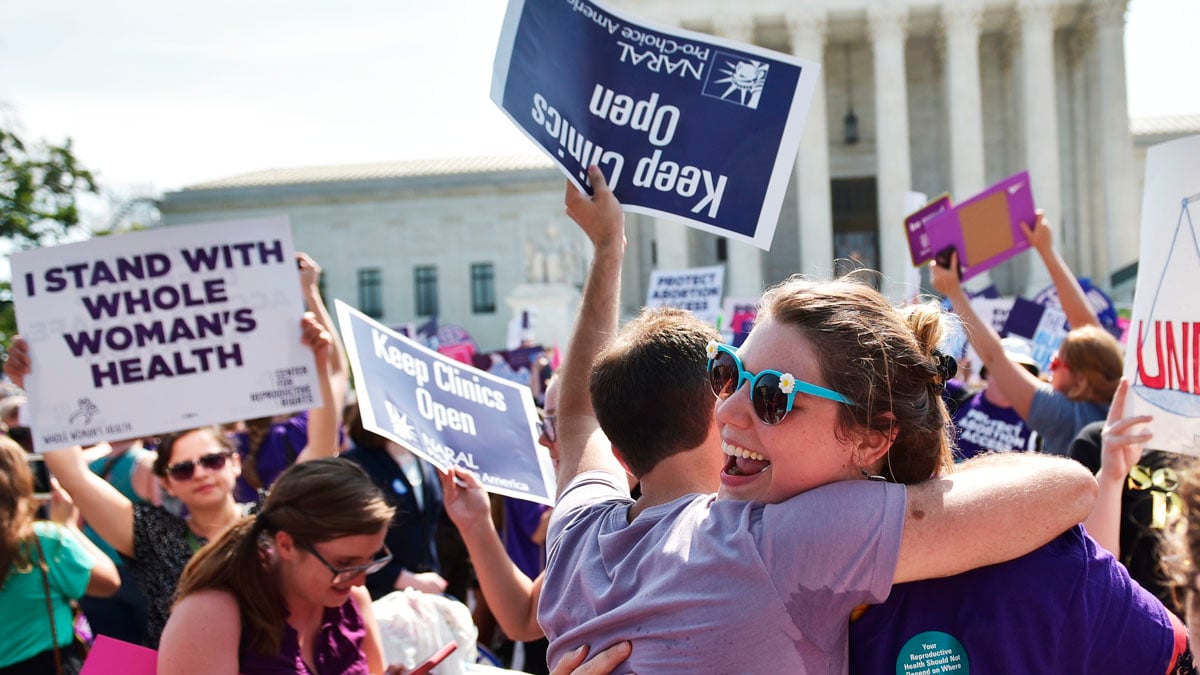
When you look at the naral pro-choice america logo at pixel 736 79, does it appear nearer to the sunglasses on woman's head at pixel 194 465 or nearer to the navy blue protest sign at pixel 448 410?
the navy blue protest sign at pixel 448 410

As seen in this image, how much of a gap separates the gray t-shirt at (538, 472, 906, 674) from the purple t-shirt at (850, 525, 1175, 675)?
91mm

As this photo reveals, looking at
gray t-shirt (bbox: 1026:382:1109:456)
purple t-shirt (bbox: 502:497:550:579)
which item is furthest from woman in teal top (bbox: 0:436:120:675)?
gray t-shirt (bbox: 1026:382:1109:456)

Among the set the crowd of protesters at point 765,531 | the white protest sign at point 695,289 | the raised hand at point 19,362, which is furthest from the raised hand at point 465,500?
the white protest sign at point 695,289

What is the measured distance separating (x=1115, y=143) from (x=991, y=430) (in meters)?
36.9

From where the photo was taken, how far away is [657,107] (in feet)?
9.86

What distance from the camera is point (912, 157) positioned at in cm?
4341

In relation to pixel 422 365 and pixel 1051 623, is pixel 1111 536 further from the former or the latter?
pixel 422 365

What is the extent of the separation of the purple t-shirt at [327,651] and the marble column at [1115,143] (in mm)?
37793

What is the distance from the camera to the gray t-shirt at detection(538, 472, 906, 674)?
5.03 ft

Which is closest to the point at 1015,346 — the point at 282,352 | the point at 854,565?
the point at 282,352

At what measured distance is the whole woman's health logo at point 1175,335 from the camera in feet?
8.72

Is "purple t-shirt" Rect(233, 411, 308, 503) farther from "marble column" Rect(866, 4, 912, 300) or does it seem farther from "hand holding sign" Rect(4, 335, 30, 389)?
"marble column" Rect(866, 4, 912, 300)

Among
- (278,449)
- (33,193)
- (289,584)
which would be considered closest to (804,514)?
(289,584)

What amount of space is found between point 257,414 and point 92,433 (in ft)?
1.81
